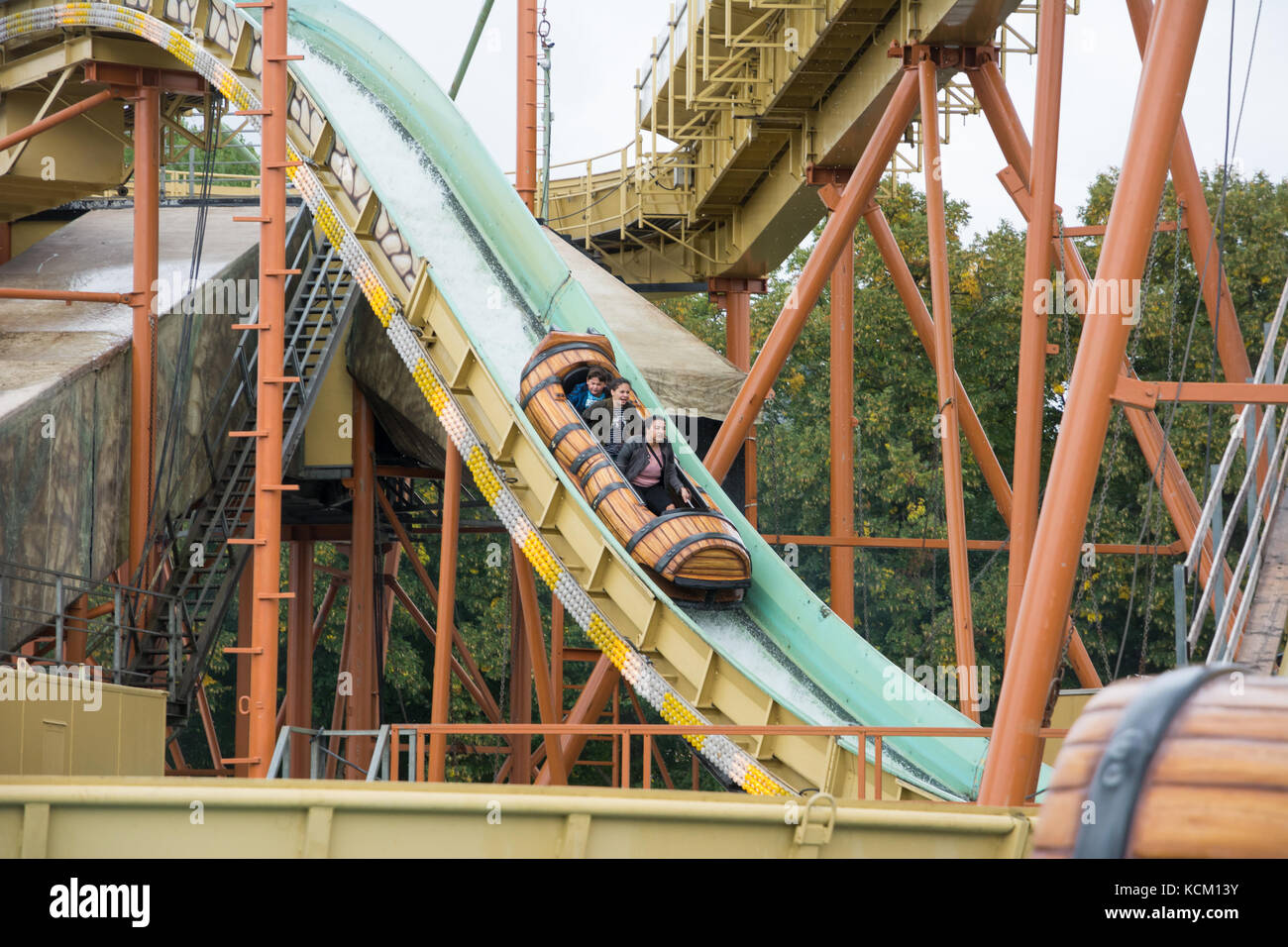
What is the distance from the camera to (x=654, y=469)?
512 inches

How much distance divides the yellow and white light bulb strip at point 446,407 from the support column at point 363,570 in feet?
12.9

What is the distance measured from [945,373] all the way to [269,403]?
19.4 feet

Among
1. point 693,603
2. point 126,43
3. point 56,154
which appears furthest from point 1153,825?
point 56,154

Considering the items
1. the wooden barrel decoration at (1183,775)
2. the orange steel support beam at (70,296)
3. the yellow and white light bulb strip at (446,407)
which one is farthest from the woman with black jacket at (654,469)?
the wooden barrel decoration at (1183,775)

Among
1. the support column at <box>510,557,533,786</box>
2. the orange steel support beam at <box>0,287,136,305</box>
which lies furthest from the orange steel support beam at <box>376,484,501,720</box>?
the orange steel support beam at <box>0,287,136,305</box>

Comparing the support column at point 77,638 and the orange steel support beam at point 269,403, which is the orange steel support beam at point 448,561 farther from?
the support column at point 77,638

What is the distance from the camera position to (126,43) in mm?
17719

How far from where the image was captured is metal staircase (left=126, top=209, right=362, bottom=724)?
51.7ft

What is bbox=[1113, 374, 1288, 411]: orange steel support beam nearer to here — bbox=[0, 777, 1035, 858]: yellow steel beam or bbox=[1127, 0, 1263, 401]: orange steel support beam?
bbox=[1127, 0, 1263, 401]: orange steel support beam

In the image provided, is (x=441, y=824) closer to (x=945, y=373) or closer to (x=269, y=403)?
(x=269, y=403)

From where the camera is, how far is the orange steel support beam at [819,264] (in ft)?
48.9

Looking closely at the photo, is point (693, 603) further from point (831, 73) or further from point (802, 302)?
point (831, 73)

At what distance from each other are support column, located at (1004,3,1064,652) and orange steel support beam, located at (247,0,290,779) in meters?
5.30

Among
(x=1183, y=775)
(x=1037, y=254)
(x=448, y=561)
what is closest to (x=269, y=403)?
(x=448, y=561)
